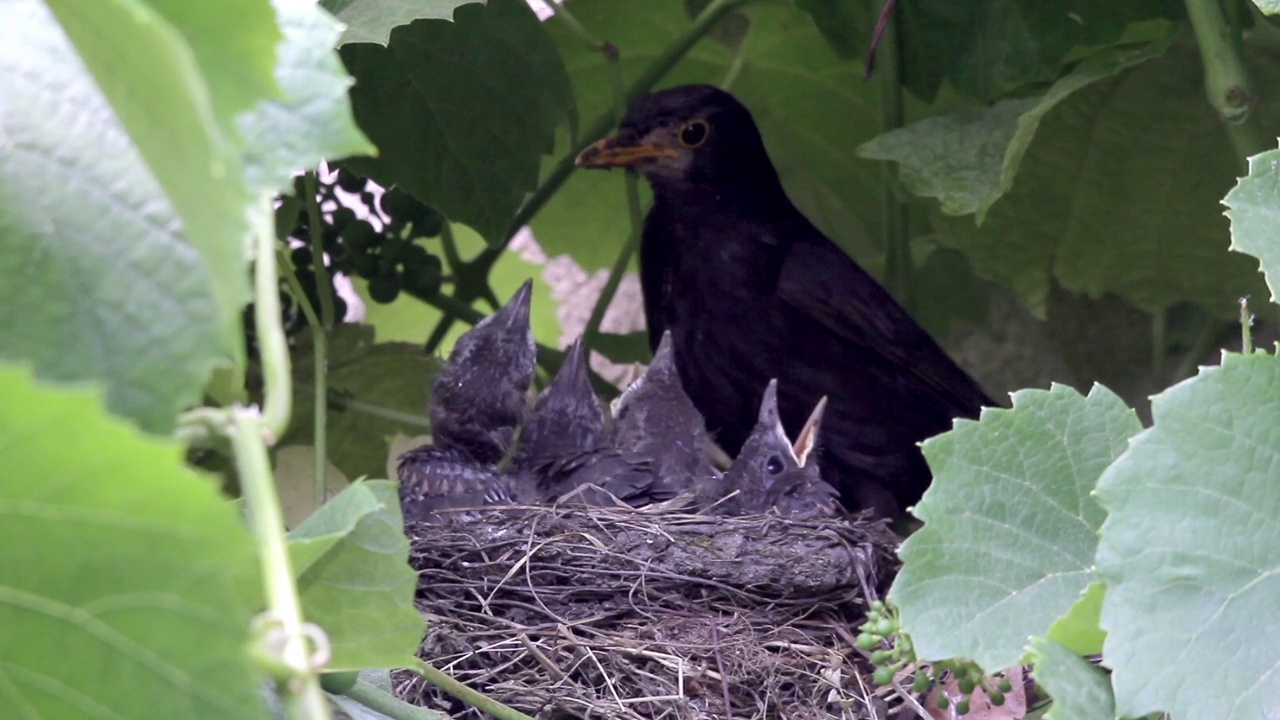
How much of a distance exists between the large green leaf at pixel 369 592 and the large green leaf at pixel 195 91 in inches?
13.9

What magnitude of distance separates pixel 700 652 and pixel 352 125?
1.11 m

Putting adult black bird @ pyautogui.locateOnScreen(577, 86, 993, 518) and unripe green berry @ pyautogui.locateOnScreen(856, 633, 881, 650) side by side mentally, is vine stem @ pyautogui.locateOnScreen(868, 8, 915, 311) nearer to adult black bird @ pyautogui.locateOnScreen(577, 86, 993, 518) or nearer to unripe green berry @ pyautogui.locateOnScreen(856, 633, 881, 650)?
adult black bird @ pyautogui.locateOnScreen(577, 86, 993, 518)

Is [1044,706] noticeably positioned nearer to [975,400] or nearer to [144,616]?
[144,616]

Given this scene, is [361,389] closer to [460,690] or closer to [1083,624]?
[460,690]

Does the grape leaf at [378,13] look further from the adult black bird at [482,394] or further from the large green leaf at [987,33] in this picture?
the adult black bird at [482,394]

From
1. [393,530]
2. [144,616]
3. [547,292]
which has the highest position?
[144,616]

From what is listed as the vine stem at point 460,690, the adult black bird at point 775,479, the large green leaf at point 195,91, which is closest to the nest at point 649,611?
the adult black bird at point 775,479

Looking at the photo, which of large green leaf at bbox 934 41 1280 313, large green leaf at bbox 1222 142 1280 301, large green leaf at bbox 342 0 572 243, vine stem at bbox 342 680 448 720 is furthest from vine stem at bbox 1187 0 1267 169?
vine stem at bbox 342 680 448 720

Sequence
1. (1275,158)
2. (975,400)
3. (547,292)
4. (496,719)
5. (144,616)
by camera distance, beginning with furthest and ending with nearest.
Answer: (547,292)
(975,400)
(496,719)
(1275,158)
(144,616)

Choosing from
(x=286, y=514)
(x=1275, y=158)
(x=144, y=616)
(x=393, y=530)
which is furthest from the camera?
(x=286, y=514)

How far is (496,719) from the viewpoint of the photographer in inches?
60.6

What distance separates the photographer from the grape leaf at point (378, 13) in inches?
52.1

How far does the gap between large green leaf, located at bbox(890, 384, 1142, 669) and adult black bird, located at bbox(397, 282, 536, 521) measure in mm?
1126

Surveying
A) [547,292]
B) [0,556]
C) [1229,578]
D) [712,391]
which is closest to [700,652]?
[1229,578]
